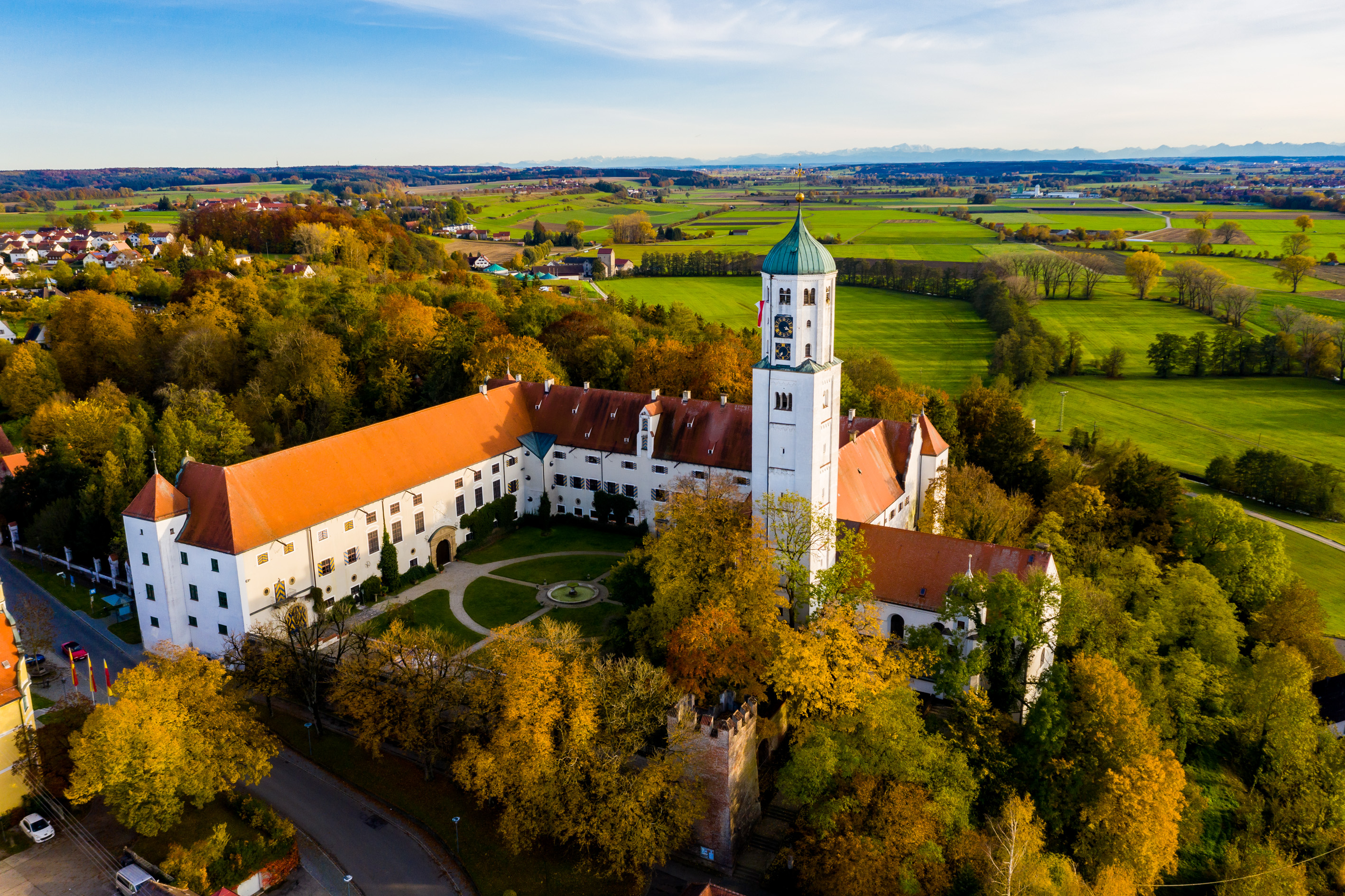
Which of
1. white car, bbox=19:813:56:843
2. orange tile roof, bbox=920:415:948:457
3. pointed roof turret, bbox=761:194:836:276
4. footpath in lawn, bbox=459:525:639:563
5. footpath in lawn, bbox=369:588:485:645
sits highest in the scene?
pointed roof turret, bbox=761:194:836:276

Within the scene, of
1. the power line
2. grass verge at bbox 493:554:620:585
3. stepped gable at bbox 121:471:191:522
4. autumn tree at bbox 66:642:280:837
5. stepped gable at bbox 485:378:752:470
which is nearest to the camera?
autumn tree at bbox 66:642:280:837

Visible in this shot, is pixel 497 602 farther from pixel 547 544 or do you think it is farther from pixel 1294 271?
pixel 1294 271

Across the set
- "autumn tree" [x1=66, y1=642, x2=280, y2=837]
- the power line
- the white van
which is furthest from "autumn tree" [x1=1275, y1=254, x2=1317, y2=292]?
the white van

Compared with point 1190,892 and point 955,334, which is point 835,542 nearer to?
point 1190,892

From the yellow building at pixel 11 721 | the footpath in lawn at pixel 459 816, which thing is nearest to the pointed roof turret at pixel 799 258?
the footpath in lawn at pixel 459 816

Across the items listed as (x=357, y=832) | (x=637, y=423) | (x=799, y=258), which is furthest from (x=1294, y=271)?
(x=357, y=832)

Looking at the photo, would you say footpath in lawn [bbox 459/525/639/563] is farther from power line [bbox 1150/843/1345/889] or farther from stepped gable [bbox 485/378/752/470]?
power line [bbox 1150/843/1345/889]

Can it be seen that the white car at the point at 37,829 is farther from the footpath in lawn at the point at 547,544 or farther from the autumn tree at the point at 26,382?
the autumn tree at the point at 26,382
